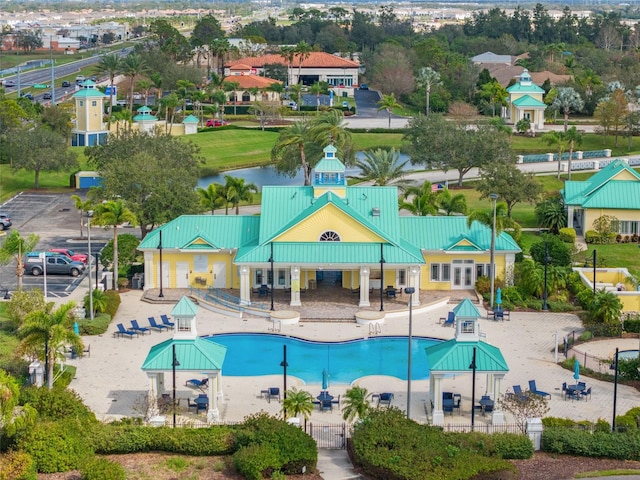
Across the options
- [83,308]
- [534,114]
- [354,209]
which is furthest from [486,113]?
[83,308]

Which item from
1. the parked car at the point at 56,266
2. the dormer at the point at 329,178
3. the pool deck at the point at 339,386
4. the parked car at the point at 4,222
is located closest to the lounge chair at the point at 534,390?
the pool deck at the point at 339,386

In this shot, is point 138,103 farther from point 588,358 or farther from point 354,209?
point 588,358

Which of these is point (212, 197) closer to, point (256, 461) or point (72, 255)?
point (72, 255)

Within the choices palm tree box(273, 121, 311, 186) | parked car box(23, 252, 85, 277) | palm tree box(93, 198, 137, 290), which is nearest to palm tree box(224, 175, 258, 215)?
palm tree box(93, 198, 137, 290)

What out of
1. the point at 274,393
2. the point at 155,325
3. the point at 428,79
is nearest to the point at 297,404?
the point at 274,393

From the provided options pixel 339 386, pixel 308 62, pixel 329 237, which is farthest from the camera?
pixel 308 62

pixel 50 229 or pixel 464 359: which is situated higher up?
pixel 50 229

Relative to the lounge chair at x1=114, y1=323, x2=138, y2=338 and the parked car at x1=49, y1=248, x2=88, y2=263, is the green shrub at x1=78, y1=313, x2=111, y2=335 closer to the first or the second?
the lounge chair at x1=114, y1=323, x2=138, y2=338
